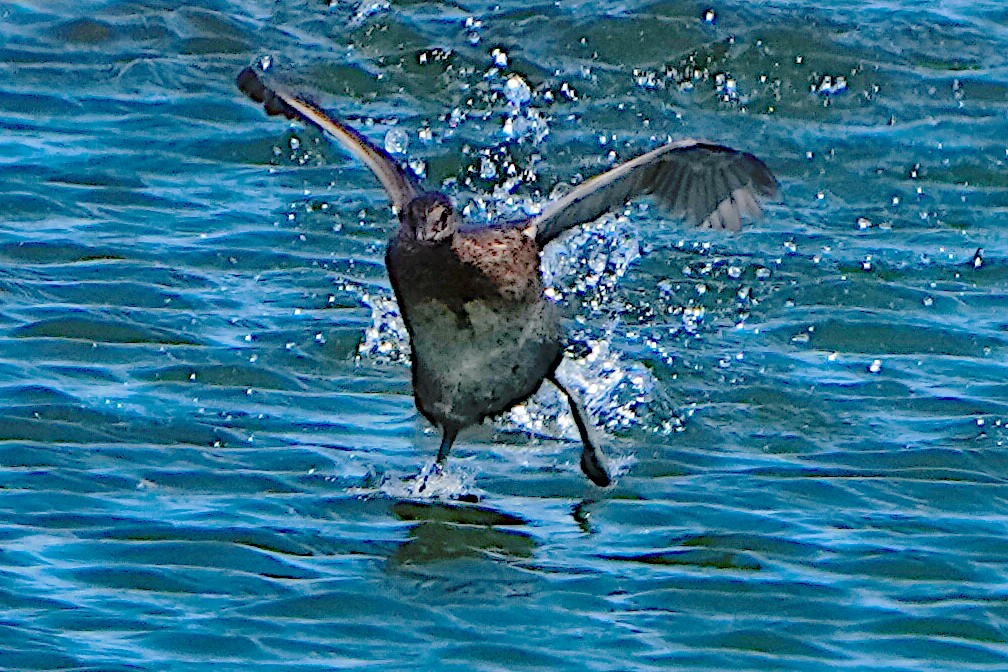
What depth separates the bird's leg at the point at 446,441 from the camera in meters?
7.61

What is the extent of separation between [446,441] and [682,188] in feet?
4.24

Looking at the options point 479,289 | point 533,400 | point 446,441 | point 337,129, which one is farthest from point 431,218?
point 533,400

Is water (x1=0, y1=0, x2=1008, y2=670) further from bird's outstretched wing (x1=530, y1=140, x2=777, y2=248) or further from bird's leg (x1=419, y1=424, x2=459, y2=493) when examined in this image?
bird's outstretched wing (x1=530, y1=140, x2=777, y2=248)

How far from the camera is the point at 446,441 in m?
7.69

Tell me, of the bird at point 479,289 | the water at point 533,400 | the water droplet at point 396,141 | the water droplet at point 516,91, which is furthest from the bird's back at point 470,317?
the water droplet at point 516,91

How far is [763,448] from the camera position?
8289mm

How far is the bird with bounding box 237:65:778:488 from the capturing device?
742cm

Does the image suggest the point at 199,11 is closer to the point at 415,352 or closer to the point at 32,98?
the point at 32,98

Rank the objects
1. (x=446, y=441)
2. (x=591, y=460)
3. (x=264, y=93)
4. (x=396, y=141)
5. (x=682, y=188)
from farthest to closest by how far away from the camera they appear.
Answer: (x=396, y=141)
(x=264, y=93)
(x=682, y=188)
(x=591, y=460)
(x=446, y=441)

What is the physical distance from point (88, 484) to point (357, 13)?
216 inches

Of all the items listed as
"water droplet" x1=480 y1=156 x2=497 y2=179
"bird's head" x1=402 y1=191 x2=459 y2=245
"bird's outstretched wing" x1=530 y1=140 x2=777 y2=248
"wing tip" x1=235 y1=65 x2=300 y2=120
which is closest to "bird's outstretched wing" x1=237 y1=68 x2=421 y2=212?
"wing tip" x1=235 y1=65 x2=300 y2=120

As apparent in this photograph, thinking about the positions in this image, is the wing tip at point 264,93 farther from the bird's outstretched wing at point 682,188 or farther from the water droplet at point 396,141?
the water droplet at point 396,141

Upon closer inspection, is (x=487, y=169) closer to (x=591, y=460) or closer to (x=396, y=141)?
(x=396, y=141)

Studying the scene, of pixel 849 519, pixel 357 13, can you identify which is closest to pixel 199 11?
pixel 357 13
